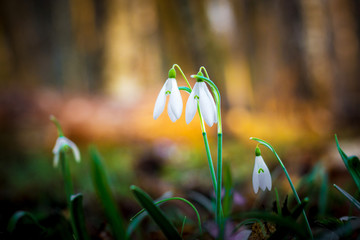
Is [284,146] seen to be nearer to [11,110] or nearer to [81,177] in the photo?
[81,177]

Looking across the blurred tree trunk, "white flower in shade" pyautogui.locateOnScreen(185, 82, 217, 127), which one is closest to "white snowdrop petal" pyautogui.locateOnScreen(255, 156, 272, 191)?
"white flower in shade" pyautogui.locateOnScreen(185, 82, 217, 127)

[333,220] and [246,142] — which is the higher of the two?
[333,220]

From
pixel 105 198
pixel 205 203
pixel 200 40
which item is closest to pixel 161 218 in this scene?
pixel 105 198

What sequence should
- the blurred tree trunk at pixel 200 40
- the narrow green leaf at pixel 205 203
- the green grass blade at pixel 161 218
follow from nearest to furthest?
the green grass blade at pixel 161 218
the narrow green leaf at pixel 205 203
the blurred tree trunk at pixel 200 40

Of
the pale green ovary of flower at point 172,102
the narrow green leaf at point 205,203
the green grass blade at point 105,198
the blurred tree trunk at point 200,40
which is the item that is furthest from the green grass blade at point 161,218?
the blurred tree trunk at point 200,40

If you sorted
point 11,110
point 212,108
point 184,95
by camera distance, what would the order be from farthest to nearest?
point 184,95 → point 11,110 → point 212,108

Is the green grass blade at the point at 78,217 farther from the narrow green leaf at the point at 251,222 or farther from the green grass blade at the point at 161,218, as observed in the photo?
the narrow green leaf at the point at 251,222

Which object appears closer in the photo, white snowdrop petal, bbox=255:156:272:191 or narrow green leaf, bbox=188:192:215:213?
white snowdrop petal, bbox=255:156:272:191

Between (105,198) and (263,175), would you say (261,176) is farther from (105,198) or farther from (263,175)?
(105,198)

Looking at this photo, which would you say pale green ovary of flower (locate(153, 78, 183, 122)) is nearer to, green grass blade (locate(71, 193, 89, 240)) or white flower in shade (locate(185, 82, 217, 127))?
white flower in shade (locate(185, 82, 217, 127))

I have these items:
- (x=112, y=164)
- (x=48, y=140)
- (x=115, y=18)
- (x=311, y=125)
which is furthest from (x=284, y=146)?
(x=115, y=18)

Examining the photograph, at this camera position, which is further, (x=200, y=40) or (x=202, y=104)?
(x=200, y=40)
